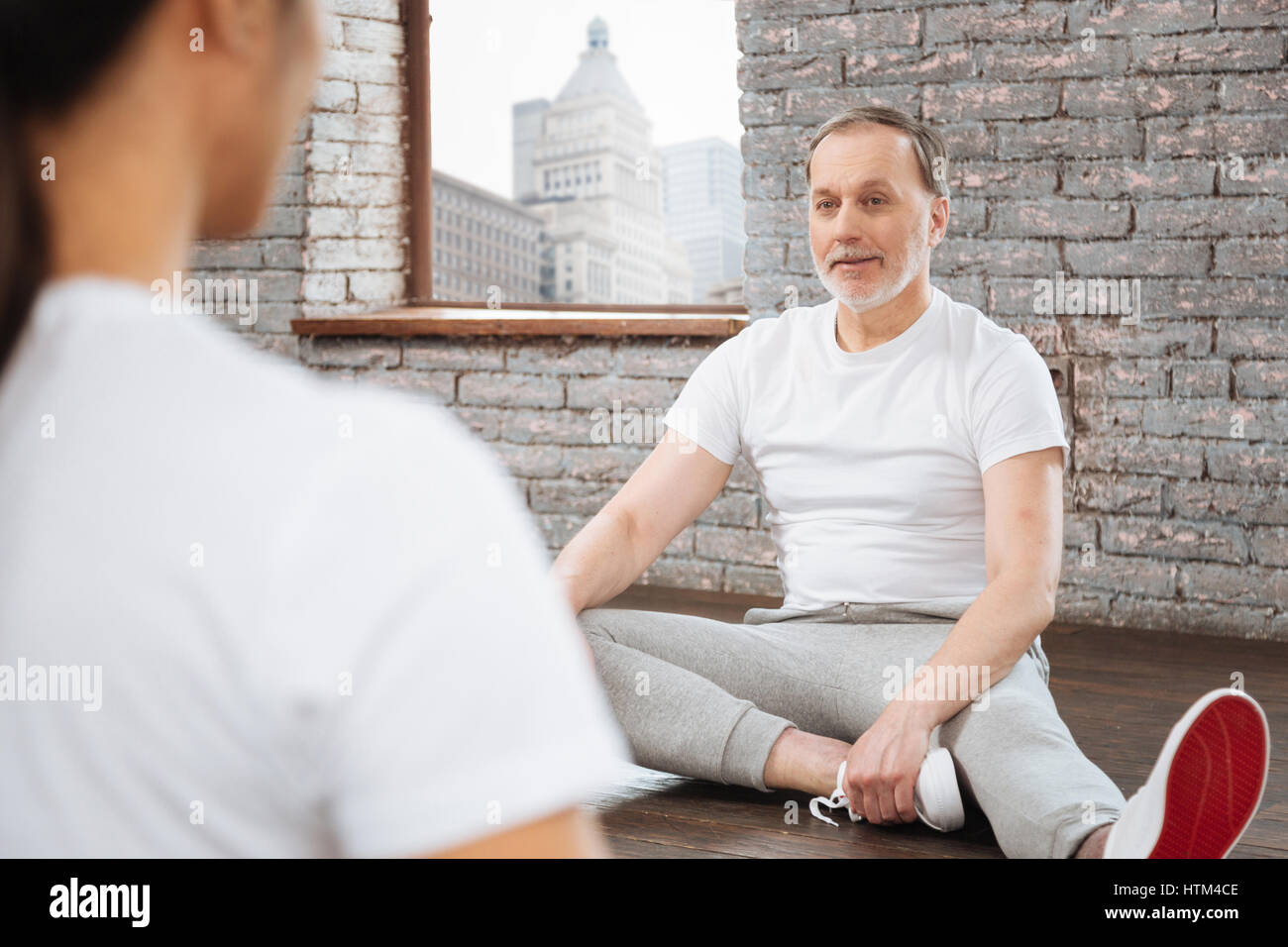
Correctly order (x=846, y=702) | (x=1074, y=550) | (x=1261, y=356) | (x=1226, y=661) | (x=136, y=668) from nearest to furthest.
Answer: (x=136, y=668) < (x=846, y=702) < (x=1226, y=661) < (x=1261, y=356) < (x=1074, y=550)

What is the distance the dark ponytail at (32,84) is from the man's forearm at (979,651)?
1.22 metres

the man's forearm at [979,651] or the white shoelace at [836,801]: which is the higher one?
the man's forearm at [979,651]

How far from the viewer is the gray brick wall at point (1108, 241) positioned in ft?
8.41

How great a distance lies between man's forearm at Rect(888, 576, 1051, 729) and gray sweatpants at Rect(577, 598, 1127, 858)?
0.11ft

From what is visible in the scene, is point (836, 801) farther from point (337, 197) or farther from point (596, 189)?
point (596, 189)

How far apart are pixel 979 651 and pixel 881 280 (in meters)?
0.57

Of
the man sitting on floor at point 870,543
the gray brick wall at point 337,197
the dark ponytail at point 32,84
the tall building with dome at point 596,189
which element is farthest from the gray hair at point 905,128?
the gray brick wall at point 337,197

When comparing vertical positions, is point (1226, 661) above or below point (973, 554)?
below

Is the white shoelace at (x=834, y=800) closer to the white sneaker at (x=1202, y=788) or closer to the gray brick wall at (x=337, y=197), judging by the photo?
the white sneaker at (x=1202, y=788)
